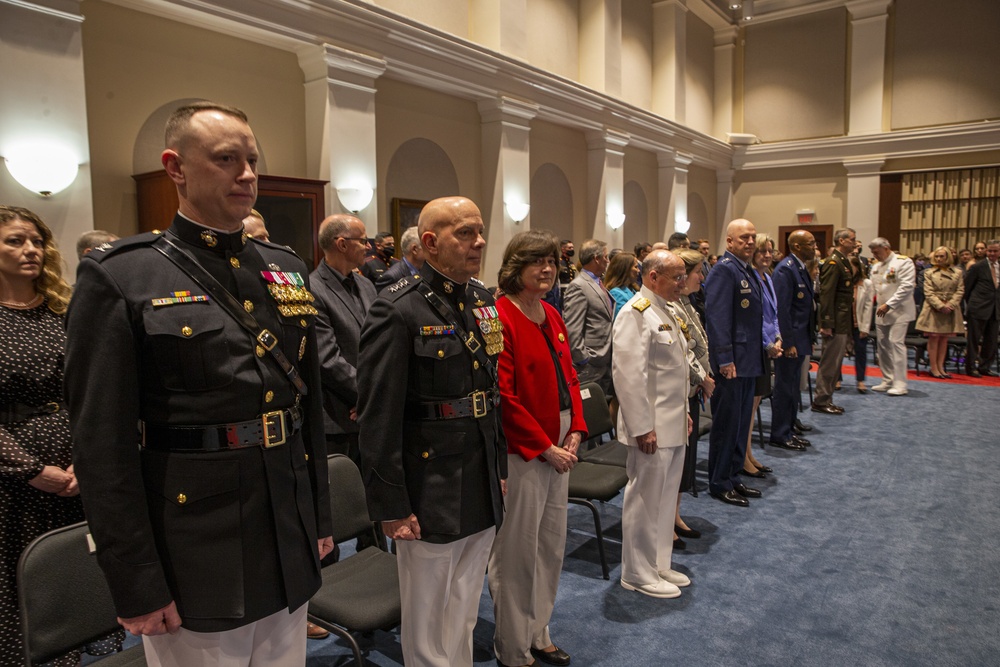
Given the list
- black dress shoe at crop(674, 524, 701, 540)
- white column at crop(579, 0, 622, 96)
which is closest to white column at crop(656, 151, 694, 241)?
white column at crop(579, 0, 622, 96)

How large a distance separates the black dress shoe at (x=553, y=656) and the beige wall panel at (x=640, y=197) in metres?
10.7

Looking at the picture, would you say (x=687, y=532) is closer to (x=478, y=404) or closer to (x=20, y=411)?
(x=478, y=404)

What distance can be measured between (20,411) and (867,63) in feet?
56.1

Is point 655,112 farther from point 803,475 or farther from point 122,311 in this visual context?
point 122,311

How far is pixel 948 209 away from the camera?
14.2 meters

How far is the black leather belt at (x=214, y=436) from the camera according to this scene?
4.37 ft

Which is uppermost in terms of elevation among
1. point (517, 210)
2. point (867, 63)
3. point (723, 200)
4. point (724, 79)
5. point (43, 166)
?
point (724, 79)

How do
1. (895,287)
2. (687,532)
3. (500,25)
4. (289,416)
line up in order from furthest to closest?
(500,25) < (895,287) < (687,532) < (289,416)

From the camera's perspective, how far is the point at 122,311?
127cm

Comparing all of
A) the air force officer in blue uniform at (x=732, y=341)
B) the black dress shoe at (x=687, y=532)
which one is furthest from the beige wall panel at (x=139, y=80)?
the black dress shoe at (x=687, y=532)

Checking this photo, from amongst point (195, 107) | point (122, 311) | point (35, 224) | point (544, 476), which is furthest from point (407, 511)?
point (35, 224)

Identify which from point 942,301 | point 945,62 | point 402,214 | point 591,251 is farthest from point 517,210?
point 945,62

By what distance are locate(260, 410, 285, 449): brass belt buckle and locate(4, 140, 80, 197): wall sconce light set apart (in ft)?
14.0

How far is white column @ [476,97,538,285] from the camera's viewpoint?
29.4 ft
